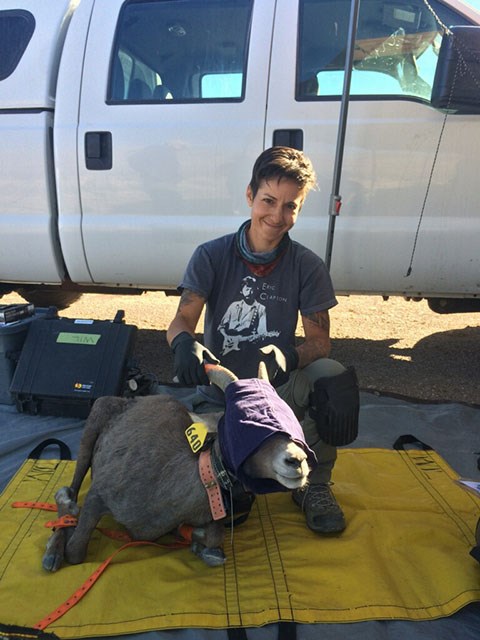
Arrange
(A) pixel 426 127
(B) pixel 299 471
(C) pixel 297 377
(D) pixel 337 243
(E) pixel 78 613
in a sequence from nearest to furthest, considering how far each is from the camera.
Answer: (B) pixel 299 471 → (E) pixel 78 613 → (C) pixel 297 377 → (A) pixel 426 127 → (D) pixel 337 243

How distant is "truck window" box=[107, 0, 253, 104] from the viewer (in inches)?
147

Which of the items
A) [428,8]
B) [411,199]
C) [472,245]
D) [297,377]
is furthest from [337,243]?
[428,8]

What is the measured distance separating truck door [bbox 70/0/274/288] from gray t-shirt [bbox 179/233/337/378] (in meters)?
1.13

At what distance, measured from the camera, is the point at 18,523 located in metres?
2.45

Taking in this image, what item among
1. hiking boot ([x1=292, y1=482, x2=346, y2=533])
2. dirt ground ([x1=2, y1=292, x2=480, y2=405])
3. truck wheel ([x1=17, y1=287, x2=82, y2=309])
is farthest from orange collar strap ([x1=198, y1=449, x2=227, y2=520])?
truck wheel ([x1=17, y1=287, x2=82, y2=309])

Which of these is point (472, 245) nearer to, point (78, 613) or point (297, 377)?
point (297, 377)

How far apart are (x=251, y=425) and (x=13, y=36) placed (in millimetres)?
3766

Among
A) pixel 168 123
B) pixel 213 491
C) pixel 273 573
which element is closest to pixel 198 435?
pixel 213 491

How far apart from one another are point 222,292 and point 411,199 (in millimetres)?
1665

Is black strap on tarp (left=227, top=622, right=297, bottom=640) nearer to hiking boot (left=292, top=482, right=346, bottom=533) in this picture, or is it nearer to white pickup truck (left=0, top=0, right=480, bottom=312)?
hiking boot (left=292, top=482, right=346, bottom=533)

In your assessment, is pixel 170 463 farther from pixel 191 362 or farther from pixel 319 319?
pixel 319 319

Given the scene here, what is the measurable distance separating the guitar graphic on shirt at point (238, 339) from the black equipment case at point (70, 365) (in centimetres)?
116

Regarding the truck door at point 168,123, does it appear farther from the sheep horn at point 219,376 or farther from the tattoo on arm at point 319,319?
the sheep horn at point 219,376

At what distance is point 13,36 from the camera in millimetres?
3979
